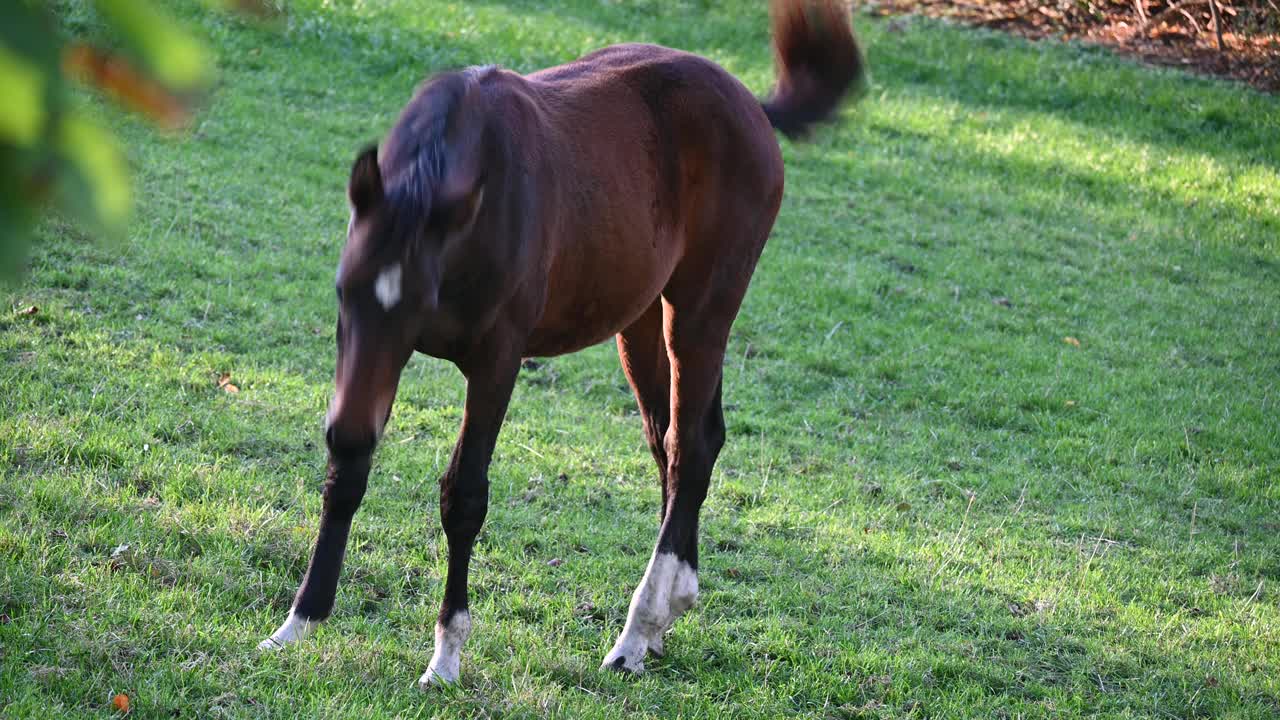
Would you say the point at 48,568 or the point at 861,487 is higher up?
the point at 48,568

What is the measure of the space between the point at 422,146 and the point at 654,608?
1.79 meters

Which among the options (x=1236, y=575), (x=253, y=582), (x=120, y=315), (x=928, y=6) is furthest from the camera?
(x=928, y=6)

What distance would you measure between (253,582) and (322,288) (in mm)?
3530

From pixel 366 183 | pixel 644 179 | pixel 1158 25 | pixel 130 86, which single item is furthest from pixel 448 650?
pixel 1158 25

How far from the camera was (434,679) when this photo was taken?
11.7 ft

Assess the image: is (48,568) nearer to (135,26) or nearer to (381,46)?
(135,26)

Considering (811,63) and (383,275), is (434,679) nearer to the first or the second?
(383,275)

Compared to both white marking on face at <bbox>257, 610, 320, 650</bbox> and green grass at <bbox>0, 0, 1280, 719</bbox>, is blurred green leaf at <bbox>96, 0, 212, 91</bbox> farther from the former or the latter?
white marking on face at <bbox>257, 610, 320, 650</bbox>

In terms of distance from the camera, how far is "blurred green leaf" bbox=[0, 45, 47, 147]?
0.73 meters

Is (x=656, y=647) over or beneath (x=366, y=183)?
beneath

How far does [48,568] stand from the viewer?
370 centimetres

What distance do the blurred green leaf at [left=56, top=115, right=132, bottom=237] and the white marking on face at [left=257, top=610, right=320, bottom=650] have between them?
295 centimetres

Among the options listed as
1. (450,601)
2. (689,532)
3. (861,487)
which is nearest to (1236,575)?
(861,487)

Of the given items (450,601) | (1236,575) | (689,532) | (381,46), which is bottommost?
(1236,575)
